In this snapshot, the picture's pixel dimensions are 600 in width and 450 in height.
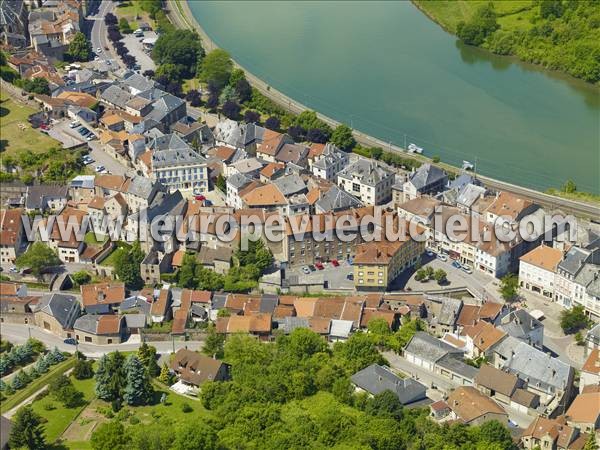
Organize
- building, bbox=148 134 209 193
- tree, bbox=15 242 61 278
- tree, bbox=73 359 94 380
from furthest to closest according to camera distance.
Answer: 1. building, bbox=148 134 209 193
2. tree, bbox=15 242 61 278
3. tree, bbox=73 359 94 380

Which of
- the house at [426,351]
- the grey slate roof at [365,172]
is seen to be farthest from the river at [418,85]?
the house at [426,351]

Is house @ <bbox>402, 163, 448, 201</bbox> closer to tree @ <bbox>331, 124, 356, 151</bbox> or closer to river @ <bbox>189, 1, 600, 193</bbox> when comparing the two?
river @ <bbox>189, 1, 600, 193</bbox>

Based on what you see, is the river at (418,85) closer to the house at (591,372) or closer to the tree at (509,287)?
the tree at (509,287)

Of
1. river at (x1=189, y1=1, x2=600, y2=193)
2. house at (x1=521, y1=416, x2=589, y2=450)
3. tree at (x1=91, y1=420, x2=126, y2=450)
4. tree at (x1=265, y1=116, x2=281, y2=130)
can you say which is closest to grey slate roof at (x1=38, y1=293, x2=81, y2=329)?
tree at (x1=91, y1=420, x2=126, y2=450)

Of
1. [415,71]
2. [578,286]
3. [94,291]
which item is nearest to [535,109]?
[415,71]

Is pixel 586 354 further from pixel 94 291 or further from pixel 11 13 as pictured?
pixel 11 13
